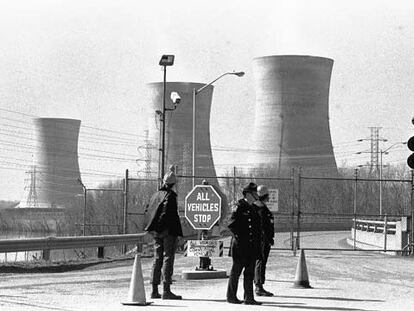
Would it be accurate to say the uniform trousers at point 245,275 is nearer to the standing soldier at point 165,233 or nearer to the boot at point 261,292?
the standing soldier at point 165,233

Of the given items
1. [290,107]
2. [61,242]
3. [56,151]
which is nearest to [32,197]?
[56,151]

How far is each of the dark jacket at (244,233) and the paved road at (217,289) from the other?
0.64 meters

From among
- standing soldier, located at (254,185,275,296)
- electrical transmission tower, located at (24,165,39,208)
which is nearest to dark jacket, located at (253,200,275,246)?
standing soldier, located at (254,185,275,296)

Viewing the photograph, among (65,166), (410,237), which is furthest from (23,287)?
(65,166)

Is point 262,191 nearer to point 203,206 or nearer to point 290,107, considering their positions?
point 203,206

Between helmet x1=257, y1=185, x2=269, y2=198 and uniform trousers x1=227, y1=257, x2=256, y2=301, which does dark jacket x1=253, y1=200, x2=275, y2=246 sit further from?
uniform trousers x1=227, y1=257, x2=256, y2=301

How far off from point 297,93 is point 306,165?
8.98 m

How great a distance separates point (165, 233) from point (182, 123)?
169ft

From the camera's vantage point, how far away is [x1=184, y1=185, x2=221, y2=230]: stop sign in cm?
1402

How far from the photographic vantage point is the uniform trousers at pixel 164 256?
36.0 ft

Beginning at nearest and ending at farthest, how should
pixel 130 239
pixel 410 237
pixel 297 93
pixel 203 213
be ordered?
pixel 203 213, pixel 130 239, pixel 410 237, pixel 297 93

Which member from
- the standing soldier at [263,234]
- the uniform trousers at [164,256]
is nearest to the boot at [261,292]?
the standing soldier at [263,234]

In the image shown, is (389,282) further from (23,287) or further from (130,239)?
(130,239)

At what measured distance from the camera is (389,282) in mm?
14773
